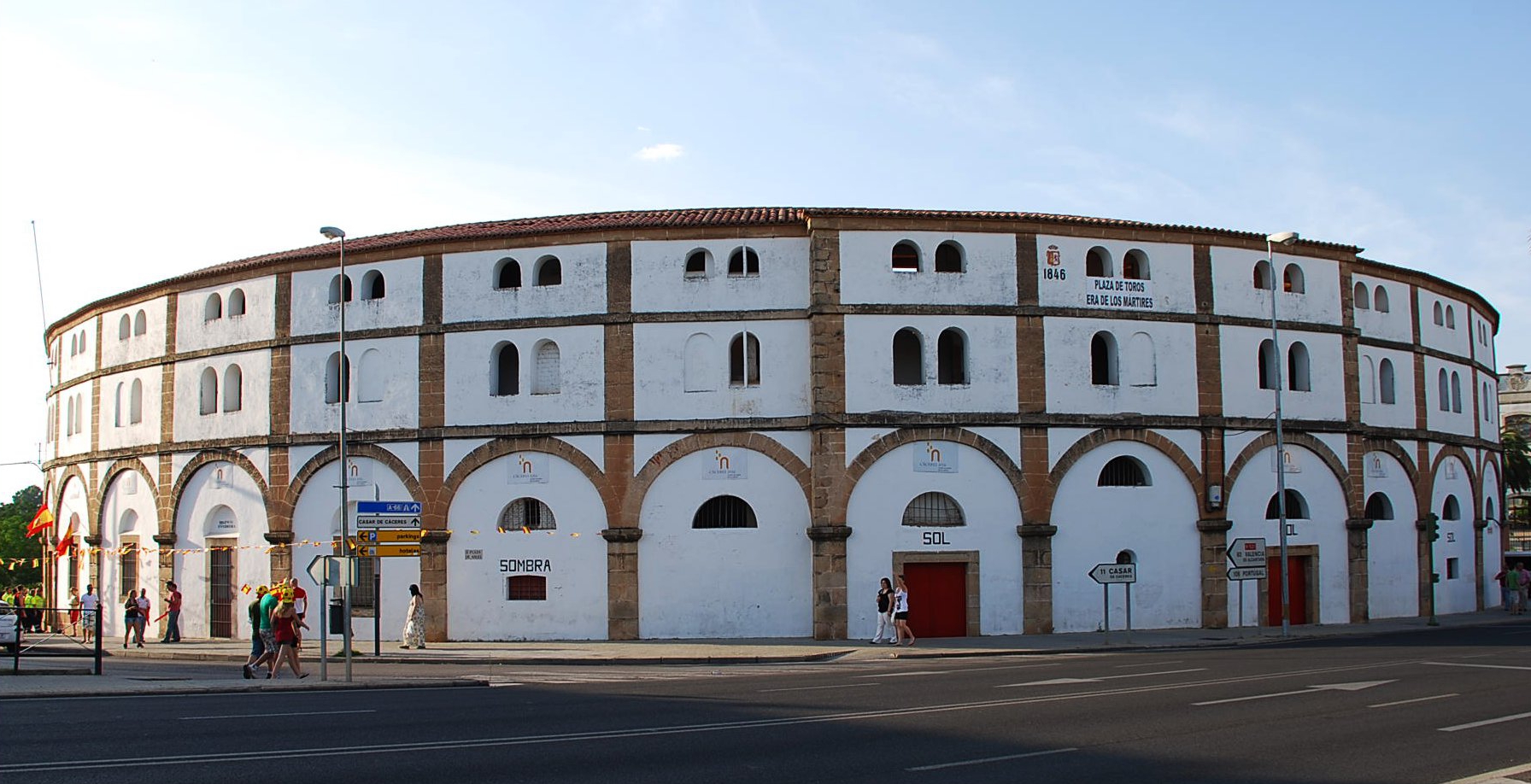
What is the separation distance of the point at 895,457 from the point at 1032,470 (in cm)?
350

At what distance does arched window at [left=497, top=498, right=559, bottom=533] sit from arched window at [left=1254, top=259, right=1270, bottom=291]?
20.1 m

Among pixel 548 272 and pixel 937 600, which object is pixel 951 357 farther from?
pixel 548 272

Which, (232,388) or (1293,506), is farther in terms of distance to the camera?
(232,388)

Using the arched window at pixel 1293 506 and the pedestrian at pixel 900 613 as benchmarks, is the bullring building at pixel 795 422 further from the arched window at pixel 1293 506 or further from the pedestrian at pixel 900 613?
the pedestrian at pixel 900 613

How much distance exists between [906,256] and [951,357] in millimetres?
2886

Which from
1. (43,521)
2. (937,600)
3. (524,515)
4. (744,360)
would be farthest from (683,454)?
(43,521)

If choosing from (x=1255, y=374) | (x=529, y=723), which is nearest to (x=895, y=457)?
(x=1255, y=374)

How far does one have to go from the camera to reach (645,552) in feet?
102

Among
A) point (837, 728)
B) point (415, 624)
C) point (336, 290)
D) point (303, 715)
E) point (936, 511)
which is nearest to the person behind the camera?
point (837, 728)

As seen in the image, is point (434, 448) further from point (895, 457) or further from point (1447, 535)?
point (1447, 535)

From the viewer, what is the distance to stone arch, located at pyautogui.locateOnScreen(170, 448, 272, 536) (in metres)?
33.9

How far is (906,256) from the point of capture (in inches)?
1280

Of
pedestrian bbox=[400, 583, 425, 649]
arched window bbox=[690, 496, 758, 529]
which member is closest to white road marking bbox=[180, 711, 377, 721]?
pedestrian bbox=[400, 583, 425, 649]

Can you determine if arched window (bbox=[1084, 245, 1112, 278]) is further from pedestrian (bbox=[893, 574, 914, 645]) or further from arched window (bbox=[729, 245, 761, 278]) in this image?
pedestrian (bbox=[893, 574, 914, 645])
